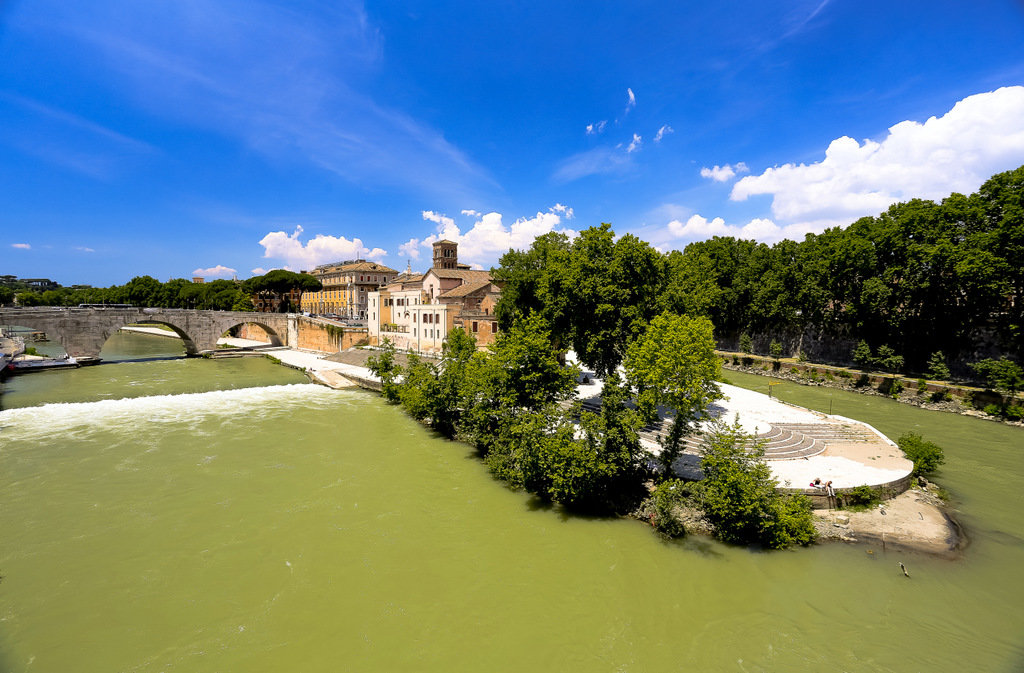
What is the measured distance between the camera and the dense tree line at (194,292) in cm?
8531

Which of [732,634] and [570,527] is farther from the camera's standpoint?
[570,527]

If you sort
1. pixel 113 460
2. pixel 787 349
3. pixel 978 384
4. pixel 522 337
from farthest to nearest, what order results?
pixel 787 349, pixel 978 384, pixel 113 460, pixel 522 337

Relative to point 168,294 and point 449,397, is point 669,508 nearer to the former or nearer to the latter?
point 449,397

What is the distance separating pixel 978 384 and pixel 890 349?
562cm

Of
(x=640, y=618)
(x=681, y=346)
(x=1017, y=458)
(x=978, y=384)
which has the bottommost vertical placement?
(x=640, y=618)

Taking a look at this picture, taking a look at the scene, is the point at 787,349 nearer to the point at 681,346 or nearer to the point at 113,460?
the point at 681,346

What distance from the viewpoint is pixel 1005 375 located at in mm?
25953

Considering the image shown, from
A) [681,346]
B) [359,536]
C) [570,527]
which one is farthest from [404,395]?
[681,346]

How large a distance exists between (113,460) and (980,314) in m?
53.1

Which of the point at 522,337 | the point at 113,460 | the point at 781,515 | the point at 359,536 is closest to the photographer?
the point at 781,515

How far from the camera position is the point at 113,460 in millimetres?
19734

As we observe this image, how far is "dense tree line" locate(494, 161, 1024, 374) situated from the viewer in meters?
22.7

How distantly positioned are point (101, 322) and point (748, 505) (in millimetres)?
61117

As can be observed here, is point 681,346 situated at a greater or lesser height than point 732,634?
greater
